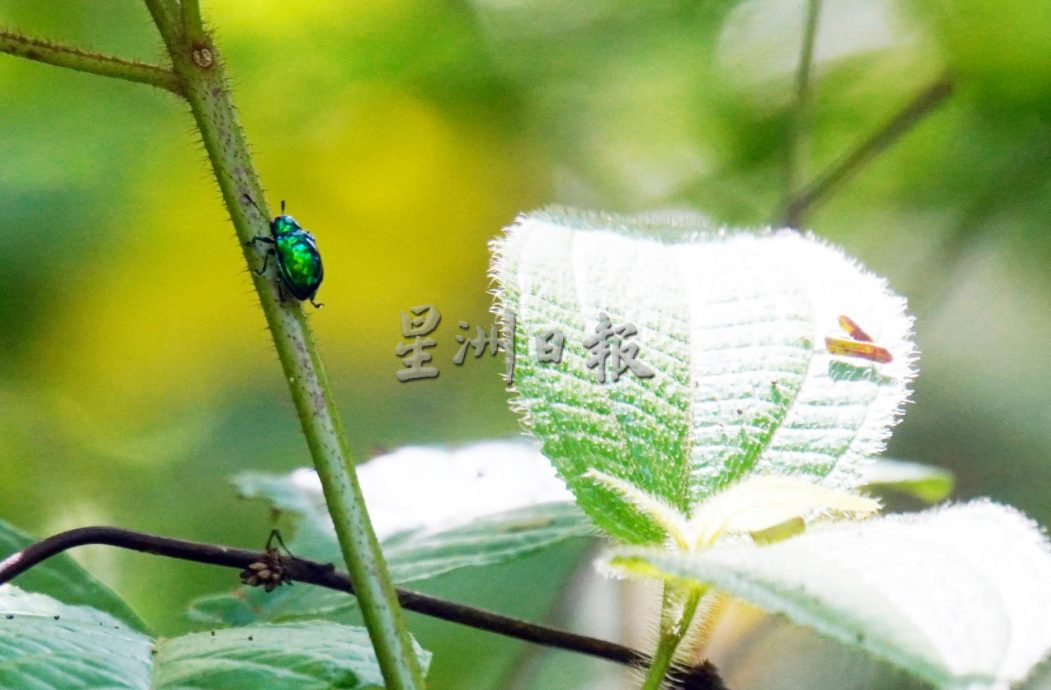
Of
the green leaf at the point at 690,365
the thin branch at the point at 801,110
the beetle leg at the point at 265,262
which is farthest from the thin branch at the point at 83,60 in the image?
the thin branch at the point at 801,110

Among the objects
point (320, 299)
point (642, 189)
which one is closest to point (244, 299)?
point (320, 299)

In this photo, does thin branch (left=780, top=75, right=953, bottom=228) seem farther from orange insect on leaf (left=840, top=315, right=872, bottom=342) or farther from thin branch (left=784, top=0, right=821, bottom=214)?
orange insect on leaf (left=840, top=315, right=872, bottom=342)

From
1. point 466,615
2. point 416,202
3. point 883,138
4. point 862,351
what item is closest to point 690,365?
point 862,351

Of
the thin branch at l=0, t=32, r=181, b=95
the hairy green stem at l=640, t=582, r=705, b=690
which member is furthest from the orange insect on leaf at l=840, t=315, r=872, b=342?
the thin branch at l=0, t=32, r=181, b=95

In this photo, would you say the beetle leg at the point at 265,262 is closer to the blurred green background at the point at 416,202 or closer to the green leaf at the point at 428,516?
the green leaf at the point at 428,516

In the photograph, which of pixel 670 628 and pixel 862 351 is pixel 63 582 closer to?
pixel 670 628

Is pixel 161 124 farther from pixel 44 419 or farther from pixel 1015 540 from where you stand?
pixel 1015 540
